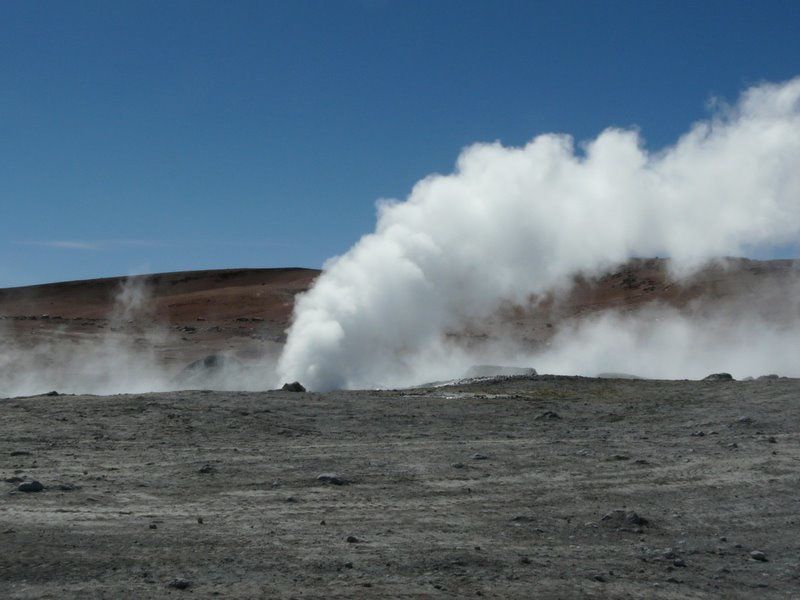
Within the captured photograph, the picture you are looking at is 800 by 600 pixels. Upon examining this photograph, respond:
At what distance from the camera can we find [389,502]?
9.86 m

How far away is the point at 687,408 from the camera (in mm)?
19516

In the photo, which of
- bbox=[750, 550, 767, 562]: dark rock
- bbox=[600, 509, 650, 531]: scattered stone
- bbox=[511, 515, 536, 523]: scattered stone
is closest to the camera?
bbox=[750, 550, 767, 562]: dark rock

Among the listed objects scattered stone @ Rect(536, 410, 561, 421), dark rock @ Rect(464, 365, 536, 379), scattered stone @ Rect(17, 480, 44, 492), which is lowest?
scattered stone @ Rect(17, 480, 44, 492)

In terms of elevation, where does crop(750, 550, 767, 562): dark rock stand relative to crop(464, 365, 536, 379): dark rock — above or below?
below

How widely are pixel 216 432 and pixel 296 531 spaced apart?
23.4ft

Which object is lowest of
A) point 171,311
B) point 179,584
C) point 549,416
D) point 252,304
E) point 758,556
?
point 758,556

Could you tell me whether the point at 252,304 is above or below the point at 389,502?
above

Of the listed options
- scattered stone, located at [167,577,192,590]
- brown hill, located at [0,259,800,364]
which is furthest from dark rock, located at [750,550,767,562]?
brown hill, located at [0,259,800,364]

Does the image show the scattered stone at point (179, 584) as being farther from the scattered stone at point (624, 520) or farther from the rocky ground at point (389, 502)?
the scattered stone at point (624, 520)

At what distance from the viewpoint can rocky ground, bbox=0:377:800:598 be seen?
711 cm

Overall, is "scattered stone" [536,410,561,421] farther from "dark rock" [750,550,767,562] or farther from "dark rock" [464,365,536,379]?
"dark rock" [464,365,536,379]

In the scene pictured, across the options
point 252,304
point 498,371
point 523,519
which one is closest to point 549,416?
point 523,519

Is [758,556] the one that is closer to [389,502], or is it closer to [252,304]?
[389,502]

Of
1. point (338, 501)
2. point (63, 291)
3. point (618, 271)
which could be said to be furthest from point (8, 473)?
point (63, 291)
